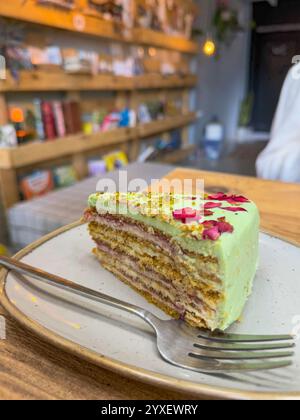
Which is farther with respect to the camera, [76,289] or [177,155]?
[177,155]

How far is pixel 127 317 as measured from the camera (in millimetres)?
446

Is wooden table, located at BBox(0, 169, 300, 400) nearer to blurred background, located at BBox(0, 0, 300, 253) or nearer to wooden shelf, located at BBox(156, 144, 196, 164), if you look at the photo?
blurred background, located at BBox(0, 0, 300, 253)

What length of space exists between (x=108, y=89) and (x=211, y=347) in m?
2.08

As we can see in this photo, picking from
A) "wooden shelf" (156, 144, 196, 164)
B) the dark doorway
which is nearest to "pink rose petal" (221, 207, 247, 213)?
the dark doorway

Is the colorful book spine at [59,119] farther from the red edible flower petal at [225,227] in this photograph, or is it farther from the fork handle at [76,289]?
the red edible flower petal at [225,227]

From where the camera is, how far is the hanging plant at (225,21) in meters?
3.56

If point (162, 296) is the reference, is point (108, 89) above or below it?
above

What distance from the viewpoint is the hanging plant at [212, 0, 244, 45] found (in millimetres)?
3561

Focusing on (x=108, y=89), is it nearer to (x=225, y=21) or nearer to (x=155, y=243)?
(x=155, y=243)

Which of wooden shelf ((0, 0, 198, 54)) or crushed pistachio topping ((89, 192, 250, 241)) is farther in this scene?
wooden shelf ((0, 0, 198, 54))

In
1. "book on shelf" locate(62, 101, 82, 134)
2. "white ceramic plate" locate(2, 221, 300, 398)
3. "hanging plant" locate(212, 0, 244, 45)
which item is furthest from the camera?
"hanging plant" locate(212, 0, 244, 45)

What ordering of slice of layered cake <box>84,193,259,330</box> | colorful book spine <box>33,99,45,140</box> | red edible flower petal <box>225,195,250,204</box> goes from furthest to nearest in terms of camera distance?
colorful book spine <box>33,99,45,140</box>
red edible flower petal <box>225,195,250,204</box>
slice of layered cake <box>84,193,259,330</box>

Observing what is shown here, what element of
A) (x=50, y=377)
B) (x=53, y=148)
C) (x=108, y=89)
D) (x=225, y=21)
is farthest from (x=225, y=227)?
(x=225, y=21)
